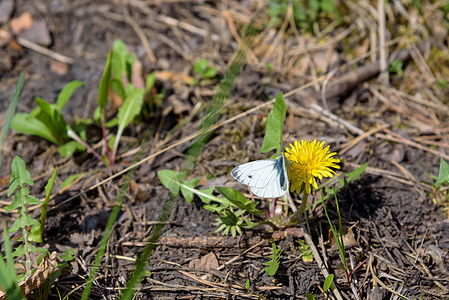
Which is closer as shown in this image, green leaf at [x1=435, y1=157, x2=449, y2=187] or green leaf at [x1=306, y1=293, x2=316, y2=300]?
green leaf at [x1=306, y1=293, x2=316, y2=300]

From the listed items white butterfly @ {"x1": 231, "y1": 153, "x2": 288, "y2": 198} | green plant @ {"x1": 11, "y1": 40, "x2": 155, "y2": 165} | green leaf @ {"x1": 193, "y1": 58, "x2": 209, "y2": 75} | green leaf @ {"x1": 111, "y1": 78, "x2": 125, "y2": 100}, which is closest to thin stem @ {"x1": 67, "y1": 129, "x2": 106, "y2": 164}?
green plant @ {"x1": 11, "y1": 40, "x2": 155, "y2": 165}

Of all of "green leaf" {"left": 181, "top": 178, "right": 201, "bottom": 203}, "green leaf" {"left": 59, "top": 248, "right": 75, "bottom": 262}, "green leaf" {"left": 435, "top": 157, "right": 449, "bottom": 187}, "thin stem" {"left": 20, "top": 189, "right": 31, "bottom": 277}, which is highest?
"green leaf" {"left": 435, "top": 157, "right": 449, "bottom": 187}

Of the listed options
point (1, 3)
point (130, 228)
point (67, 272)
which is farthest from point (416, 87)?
point (1, 3)

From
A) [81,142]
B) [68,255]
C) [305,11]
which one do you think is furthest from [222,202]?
[305,11]

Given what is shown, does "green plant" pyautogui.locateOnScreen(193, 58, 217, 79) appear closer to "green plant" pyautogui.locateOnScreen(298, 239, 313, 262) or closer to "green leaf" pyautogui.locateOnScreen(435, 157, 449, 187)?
"green plant" pyautogui.locateOnScreen(298, 239, 313, 262)

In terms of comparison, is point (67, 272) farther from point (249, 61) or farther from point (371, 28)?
point (371, 28)
